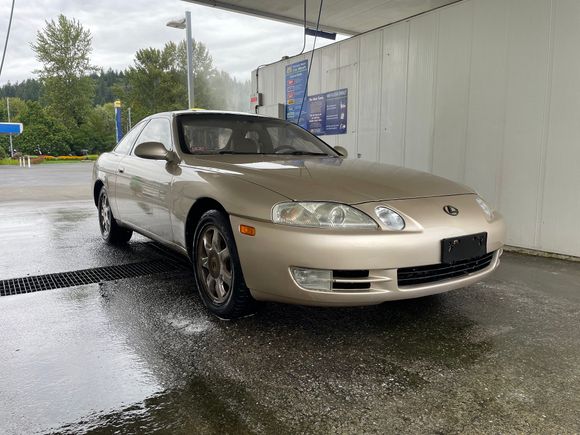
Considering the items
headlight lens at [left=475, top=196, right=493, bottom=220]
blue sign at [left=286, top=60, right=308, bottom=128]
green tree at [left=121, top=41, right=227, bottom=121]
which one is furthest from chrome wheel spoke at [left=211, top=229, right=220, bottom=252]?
green tree at [left=121, top=41, right=227, bottom=121]

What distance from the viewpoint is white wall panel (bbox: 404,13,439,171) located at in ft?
18.9

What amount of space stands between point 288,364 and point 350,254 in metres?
0.65

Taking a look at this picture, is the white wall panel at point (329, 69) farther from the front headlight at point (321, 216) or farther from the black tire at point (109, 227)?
the front headlight at point (321, 216)

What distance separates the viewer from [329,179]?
280cm

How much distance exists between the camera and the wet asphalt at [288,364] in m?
1.87

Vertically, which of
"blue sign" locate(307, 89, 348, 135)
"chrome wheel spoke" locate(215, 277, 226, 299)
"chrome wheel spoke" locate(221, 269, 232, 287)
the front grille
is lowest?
"chrome wheel spoke" locate(215, 277, 226, 299)

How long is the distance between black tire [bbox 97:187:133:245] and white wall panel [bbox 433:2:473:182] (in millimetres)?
3876

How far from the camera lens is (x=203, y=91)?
3381 centimetres

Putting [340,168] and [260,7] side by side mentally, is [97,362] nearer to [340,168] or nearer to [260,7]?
[340,168]

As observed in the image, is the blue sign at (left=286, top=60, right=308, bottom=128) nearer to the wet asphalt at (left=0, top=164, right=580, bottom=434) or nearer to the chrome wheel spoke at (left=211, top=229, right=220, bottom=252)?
the wet asphalt at (left=0, top=164, right=580, bottom=434)

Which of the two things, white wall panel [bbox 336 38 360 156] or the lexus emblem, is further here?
white wall panel [bbox 336 38 360 156]

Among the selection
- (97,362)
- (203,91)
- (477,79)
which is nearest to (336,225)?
(97,362)

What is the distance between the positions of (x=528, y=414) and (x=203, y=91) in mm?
34281

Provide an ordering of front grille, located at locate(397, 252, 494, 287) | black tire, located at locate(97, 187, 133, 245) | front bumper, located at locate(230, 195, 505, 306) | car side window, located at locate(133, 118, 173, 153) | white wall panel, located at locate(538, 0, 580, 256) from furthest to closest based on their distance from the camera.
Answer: black tire, located at locate(97, 187, 133, 245) → white wall panel, located at locate(538, 0, 580, 256) → car side window, located at locate(133, 118, 173, 153) → front grille, located at locate(397, 252, 494, 287) → front bumper, located at locate(230, 195, 505, 306)
